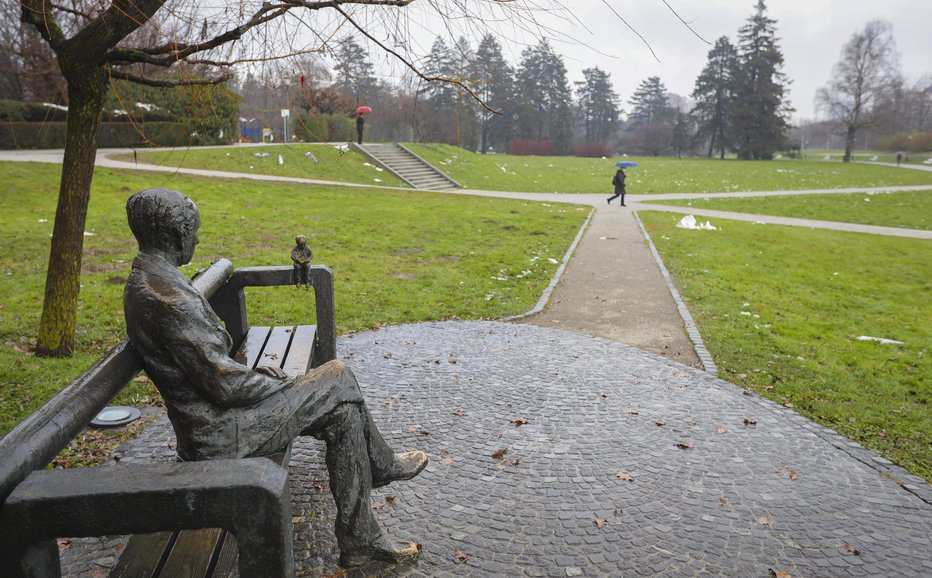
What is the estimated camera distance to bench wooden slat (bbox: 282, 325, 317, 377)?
456 cm

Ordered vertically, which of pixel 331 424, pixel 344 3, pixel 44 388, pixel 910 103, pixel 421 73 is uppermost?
pixel 910 103

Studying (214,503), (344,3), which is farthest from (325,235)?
(214,503)

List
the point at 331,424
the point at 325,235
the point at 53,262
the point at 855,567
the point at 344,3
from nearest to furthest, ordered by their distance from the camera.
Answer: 1. the point at 331,424
2. the point at 855,567
3. the point at 344,3
4. the point at 53,262
5. the point at 325,235

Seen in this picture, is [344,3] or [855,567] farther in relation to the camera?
[344,3]

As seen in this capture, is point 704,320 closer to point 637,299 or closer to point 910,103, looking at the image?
point 637,299

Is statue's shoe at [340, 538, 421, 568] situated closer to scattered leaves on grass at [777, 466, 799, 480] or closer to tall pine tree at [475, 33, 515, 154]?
scattered leaves on grass at [777, 466, 799, 480]

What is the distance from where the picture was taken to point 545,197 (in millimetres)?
28969

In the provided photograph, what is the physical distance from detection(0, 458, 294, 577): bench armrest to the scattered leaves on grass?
3972 mm

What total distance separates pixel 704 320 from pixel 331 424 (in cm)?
748

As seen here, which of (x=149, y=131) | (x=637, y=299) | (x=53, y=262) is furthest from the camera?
(x=149, y=131)

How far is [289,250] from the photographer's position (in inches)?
538

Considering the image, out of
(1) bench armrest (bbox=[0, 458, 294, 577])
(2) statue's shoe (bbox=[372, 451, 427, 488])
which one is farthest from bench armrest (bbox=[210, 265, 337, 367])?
(1) bench armrest (bbox=[0, 458, 294, 577])

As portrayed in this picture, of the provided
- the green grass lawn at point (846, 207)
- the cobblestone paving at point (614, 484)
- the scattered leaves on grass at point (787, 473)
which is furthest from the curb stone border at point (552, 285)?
the green grass lawn at point (846, 207)

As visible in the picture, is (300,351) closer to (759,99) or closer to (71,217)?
(71,217)
